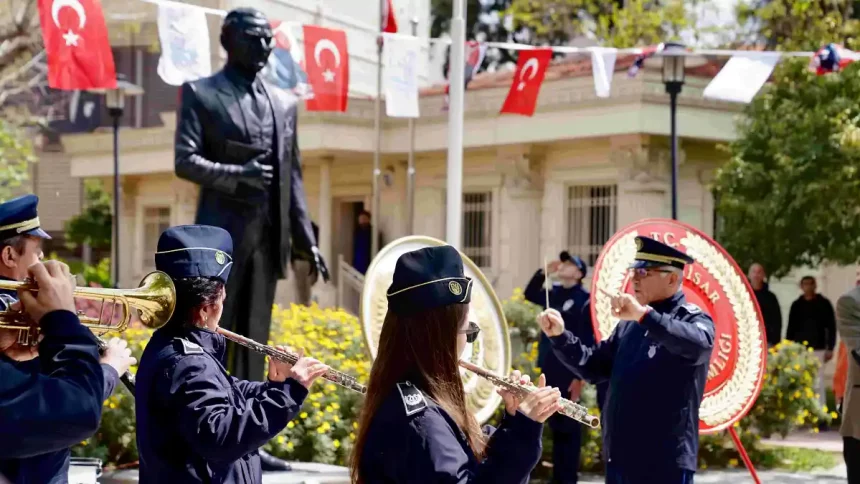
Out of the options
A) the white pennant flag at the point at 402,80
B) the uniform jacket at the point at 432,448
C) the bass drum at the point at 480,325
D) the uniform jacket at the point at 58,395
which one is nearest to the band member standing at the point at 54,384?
the uniform jacket at the point at 58,395

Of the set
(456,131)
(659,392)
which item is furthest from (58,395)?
(456,131)

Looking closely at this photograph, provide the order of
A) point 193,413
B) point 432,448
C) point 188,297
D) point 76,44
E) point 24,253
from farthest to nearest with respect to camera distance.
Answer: point 76,44 < point 24,253 < point 188,297 < point 193,413 < point 432,448

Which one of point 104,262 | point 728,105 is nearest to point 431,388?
point 728,105

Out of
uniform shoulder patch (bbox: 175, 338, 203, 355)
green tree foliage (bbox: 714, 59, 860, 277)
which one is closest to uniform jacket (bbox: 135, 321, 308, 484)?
uniform shoulder patch (bbox: 175, 338, 203, 355)

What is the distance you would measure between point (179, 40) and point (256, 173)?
3.48 metres

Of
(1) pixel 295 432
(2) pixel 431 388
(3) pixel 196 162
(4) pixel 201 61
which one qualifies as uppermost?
(4) pixel 201 61

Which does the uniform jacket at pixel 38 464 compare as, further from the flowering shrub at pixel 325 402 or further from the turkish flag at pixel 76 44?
the turkish flag at pixel 76 44

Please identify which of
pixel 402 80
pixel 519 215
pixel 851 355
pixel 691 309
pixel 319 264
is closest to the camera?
pixel 691 309

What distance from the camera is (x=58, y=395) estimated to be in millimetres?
2719

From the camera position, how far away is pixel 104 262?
31391mm

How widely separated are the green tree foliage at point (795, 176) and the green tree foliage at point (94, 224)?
20.4 meters

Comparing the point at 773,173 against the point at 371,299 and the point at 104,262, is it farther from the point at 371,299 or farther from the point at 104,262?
the point at 104,262

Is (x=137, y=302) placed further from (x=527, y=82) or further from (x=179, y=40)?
(x=527, y=82)

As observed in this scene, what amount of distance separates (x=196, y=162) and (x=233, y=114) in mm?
376
